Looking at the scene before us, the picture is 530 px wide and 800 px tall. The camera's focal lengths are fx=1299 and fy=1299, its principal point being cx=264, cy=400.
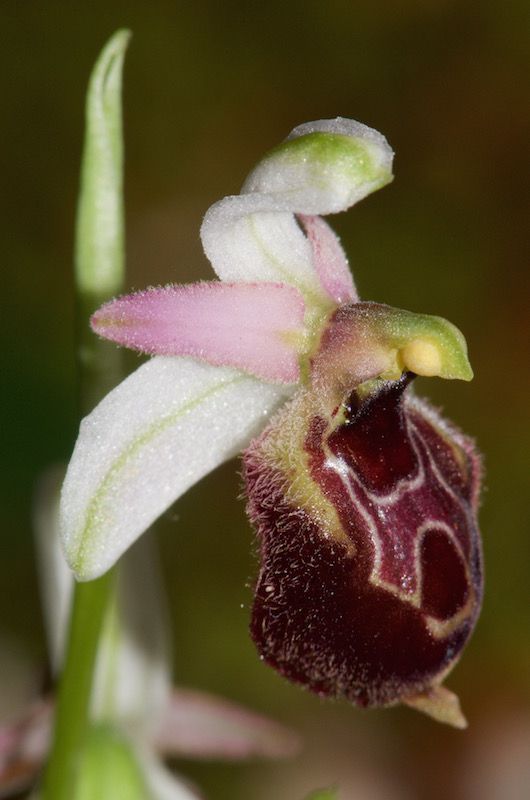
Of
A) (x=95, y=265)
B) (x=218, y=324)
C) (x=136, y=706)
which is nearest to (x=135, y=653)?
(x=136, y=706)

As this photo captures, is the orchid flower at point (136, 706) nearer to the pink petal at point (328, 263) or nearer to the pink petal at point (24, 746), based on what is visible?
the pink petal at point (24, 746)

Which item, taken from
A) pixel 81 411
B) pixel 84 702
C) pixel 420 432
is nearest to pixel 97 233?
pixel 81 411

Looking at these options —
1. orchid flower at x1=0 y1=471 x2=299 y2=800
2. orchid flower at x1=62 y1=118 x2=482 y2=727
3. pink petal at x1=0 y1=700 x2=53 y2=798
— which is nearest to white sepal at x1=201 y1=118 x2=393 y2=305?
orchid flower at x1=62 y1=118 x2=482 y2=727

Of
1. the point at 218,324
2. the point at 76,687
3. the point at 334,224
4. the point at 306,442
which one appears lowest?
the point at 76,687

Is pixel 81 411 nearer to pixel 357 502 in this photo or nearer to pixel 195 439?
pixel 195 439

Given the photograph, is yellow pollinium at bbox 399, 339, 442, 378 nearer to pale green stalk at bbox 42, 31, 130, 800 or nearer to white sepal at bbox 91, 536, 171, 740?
pale green stalk at bbox 42, 31, 130, 800

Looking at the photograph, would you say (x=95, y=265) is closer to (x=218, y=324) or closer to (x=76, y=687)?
(x=218, y=324)
